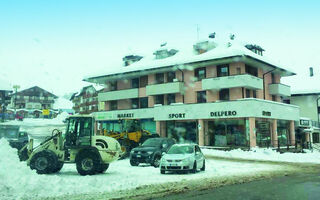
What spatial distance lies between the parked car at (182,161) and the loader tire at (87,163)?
303 centimetres

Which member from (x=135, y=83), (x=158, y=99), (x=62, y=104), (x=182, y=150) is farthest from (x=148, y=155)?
(x=62, y=104)

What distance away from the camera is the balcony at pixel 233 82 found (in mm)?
32688

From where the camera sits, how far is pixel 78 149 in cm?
1451

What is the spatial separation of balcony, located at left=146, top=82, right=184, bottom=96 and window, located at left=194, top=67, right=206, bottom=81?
205 cm

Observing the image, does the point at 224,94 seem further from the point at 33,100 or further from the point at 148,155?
the point at 33,100

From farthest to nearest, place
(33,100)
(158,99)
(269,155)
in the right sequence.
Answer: (33,100) → (158,99) → (269,155)

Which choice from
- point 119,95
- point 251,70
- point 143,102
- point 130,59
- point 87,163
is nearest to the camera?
point 87,163

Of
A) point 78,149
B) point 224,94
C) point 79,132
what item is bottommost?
point 78,149

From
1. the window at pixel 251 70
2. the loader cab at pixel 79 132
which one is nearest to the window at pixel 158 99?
the window at pixel 251 70

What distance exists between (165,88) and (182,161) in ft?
78.3

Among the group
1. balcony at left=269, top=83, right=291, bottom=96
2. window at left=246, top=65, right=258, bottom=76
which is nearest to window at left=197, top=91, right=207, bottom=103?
window at left=246, top=65, right=258, bottom=76

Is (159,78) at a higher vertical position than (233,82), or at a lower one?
higher

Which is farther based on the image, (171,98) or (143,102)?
(143,102)

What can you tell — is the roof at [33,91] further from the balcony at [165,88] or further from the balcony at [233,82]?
the balcony at [233,82]
